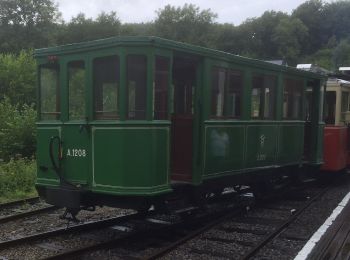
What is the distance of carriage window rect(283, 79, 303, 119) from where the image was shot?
10141mm

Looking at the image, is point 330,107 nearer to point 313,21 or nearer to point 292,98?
point 292,98

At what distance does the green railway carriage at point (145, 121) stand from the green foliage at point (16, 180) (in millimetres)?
3607

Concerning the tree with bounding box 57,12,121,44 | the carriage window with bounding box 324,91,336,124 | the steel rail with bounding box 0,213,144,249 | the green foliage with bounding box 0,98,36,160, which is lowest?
the steel rail with bounding box 0,213,144,249

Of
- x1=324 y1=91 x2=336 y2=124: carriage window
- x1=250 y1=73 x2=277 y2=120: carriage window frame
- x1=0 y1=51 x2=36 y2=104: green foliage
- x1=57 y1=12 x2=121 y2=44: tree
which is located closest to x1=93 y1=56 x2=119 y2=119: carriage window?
x1=250 y1=73 x2=277 y2=120: carriage window frame

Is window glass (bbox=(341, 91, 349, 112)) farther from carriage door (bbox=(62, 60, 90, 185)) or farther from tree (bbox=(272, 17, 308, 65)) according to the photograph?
tree (bbox=(272, 17, 308, 65))

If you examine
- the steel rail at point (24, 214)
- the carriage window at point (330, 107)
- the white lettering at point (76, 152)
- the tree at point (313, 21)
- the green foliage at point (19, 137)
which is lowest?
the steel rail at point (24, 214)

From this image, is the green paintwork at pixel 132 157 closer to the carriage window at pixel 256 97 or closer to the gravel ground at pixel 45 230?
the gravel ground at pixel 45 230

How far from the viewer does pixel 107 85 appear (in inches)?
262

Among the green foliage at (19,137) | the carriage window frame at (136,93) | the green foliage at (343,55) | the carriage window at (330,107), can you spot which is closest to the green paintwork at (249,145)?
the carriage window frame at (136,93)

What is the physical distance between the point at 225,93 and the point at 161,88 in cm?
167

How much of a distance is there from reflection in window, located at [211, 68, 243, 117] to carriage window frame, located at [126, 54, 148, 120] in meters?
1.56

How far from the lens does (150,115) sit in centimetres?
637

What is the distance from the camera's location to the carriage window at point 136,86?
638 cm

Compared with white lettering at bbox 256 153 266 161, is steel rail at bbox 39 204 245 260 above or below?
below
